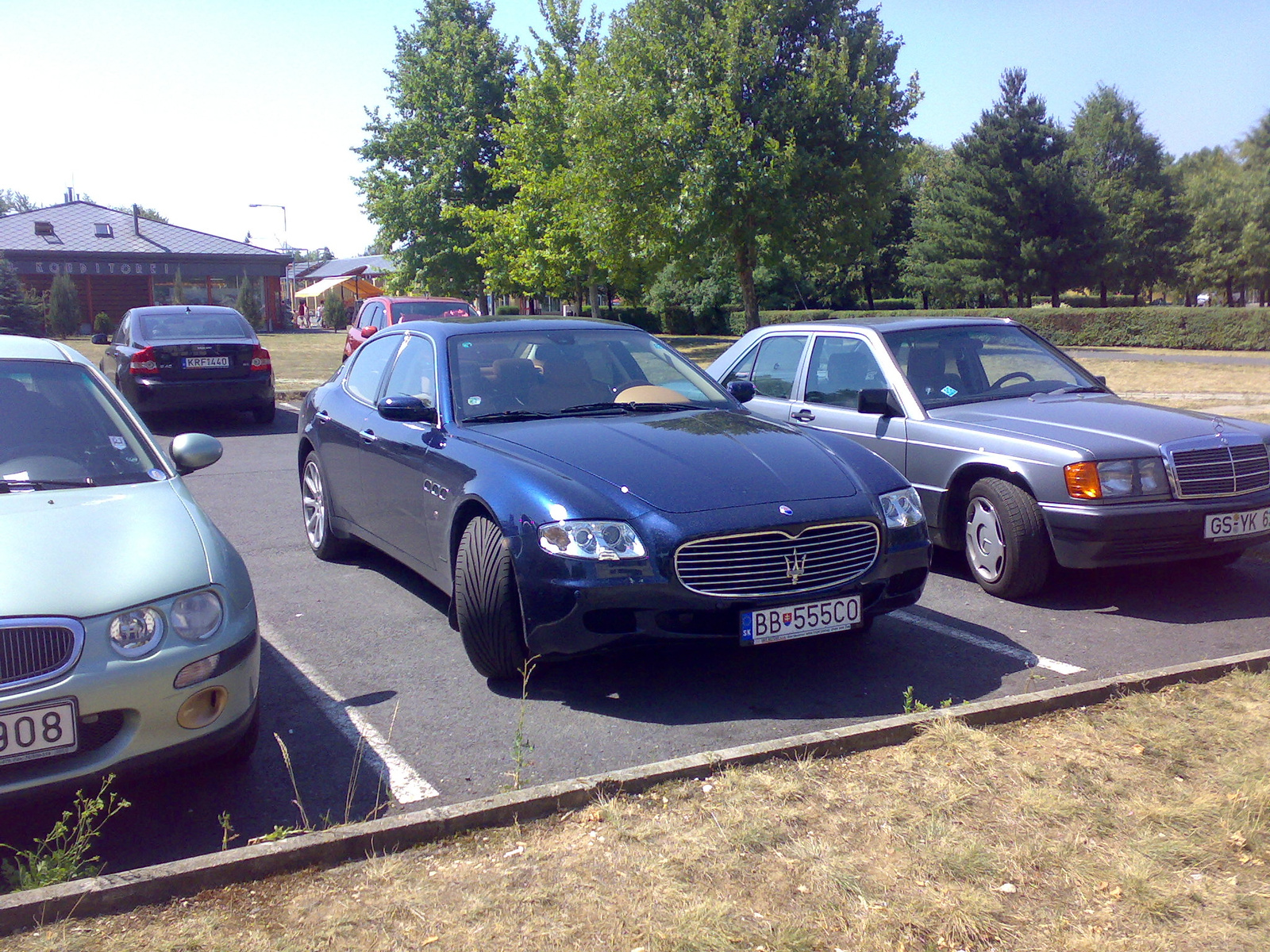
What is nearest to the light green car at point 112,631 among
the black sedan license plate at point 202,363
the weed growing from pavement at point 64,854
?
the weed growing from pavement at point 64,854

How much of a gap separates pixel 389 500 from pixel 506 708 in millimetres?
1727

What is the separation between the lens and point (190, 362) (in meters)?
13.5

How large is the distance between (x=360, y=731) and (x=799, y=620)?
1788mm

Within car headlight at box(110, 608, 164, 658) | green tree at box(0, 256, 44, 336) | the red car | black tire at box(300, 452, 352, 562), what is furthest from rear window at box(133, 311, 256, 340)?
green tree at box(0, 256, 44, 336)

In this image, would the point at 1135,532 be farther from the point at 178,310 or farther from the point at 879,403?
the point at 178,310

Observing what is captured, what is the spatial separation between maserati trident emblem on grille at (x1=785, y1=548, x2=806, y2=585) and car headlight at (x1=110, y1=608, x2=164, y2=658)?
230 centimetres

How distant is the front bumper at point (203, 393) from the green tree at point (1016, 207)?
1573 inches

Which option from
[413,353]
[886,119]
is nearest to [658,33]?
[886,119]

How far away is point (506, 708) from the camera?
4.35 m

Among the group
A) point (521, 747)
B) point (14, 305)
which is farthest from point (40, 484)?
point (14, 305)

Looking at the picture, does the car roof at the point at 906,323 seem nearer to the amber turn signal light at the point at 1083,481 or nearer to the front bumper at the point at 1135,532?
the amber turn signal light at the point at 1083,481

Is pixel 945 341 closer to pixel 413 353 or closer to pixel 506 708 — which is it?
pixel 413 353

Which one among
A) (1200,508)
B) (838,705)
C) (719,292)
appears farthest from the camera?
(719,292)

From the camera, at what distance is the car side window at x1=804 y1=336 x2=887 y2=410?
7.07m
